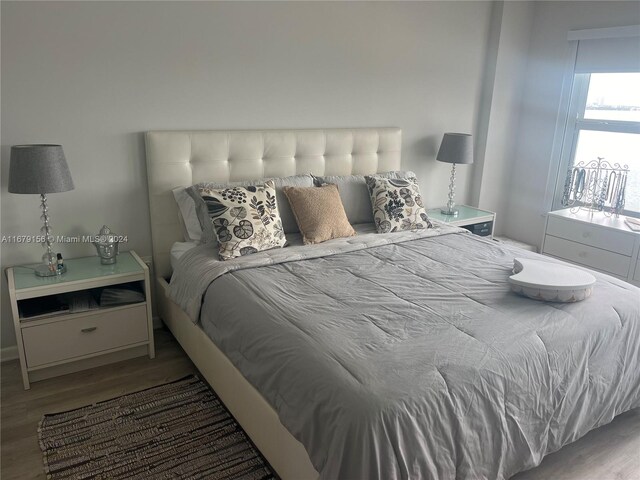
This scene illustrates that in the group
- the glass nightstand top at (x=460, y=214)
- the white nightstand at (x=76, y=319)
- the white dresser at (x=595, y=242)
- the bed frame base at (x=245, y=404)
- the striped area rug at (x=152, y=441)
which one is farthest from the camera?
the glass nightstand top at (x=460, y=214)

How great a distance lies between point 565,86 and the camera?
3988 millimetres

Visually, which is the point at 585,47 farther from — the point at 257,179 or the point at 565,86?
the point at 257,179

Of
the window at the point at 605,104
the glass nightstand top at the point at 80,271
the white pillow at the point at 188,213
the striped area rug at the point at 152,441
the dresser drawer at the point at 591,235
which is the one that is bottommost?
the striped area rug at the point at 152,441

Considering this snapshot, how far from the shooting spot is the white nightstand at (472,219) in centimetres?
391

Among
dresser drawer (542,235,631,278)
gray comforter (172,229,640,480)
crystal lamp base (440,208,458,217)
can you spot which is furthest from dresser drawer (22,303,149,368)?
dresser drawer (542,235,631,278)

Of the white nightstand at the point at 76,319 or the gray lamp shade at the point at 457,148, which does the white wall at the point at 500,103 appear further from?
the white nightstand at the point at 76,319

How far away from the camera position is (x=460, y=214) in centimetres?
406

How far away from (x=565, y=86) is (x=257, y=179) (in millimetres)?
2650

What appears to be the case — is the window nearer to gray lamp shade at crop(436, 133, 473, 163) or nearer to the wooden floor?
gray lamp shade at crop(436, 133, 473, 163)

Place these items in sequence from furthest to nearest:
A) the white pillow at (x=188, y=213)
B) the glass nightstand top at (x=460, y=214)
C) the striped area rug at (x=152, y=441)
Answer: the glass nightstand top at (x=460, y=214)
the white pillow at (x=188, y=213)
the striped area rug at (x=152, y=441)

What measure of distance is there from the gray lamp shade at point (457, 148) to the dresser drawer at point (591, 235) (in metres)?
0.80

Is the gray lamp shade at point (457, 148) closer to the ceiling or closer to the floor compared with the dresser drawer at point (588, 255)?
closer to the ceiling

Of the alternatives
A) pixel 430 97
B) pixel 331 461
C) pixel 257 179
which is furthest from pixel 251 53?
pixel 331 461

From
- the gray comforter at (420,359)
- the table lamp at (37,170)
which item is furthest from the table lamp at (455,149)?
the table lamp at (37,170)
